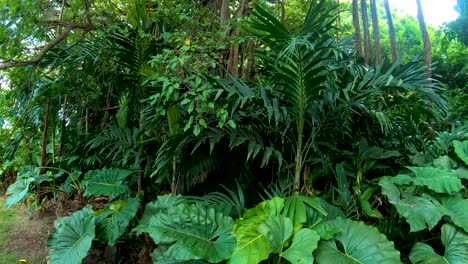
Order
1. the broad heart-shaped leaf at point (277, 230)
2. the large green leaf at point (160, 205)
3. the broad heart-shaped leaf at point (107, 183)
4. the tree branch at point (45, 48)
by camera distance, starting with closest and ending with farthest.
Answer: the broad heart-shaped leaf at point (277, 230), the large green leaf at point (160, 205), the broad heart-shaped leaf at point (107, 183), the tree branch at point (45, 48)

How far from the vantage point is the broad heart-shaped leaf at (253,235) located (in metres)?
1.87

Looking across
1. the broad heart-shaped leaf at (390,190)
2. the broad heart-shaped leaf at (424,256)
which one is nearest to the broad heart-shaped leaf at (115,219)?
the broad heart-shaped leaf at (390,190)

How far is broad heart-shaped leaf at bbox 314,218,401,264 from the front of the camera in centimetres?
186

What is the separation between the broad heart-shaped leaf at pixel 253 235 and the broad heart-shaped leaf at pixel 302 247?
121 mm

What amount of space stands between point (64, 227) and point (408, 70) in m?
2.83

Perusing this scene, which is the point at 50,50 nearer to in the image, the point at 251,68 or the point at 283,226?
the point at 251,68

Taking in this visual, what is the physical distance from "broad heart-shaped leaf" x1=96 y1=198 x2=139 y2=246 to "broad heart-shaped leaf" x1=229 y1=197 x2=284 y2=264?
0.86 meters

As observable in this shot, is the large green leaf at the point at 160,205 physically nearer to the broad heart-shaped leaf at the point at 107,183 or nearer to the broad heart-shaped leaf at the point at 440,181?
the broad heart-shaped leaf at the point at 107,183

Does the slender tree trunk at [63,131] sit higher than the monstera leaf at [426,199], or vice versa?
the slender tree trunk at [63,131]

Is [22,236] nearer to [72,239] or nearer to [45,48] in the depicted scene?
[72,239]

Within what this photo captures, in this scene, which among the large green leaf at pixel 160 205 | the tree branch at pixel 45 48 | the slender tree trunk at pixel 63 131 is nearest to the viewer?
the large green leaf at pixel 160 205

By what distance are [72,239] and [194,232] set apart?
→ 962 mm

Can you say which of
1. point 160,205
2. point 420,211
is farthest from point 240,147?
point 420,211

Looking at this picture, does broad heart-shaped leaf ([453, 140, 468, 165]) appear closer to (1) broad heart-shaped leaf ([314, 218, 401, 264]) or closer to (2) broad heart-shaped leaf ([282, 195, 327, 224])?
(1) broad heart-shaped leaf ([314, 218, 401, 264])
